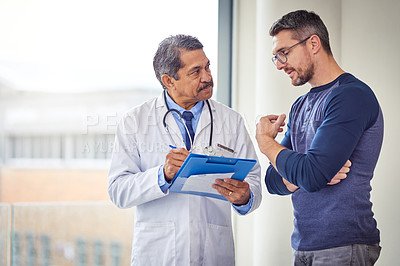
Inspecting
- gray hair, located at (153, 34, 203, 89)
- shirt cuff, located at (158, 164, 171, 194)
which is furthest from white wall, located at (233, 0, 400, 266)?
shirt cuff, located at (158, 164, 171, 194)

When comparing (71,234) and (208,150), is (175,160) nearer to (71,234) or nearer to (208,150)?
(208,150)

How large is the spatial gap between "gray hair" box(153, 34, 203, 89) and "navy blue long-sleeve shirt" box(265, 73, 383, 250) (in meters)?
0.59

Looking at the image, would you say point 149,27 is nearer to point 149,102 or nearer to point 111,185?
point 149,102

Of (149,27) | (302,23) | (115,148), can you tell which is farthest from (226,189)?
(149,27)

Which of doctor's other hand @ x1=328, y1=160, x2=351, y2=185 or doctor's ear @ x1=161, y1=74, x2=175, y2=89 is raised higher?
doctor's ear @ x1=161, y1=74, x2=175, y2=89

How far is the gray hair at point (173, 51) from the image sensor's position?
6.32 ft

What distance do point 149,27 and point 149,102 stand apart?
86 centimetres

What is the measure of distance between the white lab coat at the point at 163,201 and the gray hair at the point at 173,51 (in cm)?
16

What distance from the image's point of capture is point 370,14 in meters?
2.26

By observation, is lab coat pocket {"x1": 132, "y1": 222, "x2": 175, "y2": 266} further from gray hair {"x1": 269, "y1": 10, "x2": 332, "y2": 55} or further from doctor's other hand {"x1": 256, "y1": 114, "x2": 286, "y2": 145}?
→ gray hair {"x1": 269, "y1": 10, "x2": 332, "y2": 55}

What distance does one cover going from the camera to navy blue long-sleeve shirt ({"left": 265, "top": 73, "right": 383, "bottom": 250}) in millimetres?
1375

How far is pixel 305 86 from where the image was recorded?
2.42m

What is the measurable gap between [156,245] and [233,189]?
407 mm

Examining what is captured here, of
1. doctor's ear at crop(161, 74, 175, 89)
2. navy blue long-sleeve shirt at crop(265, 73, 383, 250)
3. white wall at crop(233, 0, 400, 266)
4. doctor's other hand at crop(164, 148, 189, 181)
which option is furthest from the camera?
white wall at crop(233, 0, 400, 266)
